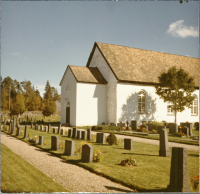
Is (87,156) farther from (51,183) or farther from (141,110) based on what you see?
(141,110)

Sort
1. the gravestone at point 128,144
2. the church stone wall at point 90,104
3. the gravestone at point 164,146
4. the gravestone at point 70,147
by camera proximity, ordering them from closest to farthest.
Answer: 1. the gravestone at point 70,147
2. the gravestone at point 164,146
3. the gravestone at point 128,144
4. the church stone wall at point 90,104

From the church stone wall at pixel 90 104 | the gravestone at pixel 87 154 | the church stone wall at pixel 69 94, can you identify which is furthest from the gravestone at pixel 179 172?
the church stone wall at pixel 69 94

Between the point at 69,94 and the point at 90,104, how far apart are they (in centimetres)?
318

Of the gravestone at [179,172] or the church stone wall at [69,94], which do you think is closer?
the gravestone at [179,172]

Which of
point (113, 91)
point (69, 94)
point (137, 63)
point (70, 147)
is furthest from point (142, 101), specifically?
point (70, 147)

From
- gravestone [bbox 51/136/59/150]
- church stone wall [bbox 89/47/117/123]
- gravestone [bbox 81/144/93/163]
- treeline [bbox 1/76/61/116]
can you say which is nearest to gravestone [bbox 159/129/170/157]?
gravestone [bbox 81/144/93/163]

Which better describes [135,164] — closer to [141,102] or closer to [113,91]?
[113,91]

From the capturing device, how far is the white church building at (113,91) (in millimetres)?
23938

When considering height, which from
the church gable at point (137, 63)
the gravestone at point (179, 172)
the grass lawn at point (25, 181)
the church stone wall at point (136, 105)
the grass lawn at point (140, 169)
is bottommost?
the grass lawn at point (140, 169)

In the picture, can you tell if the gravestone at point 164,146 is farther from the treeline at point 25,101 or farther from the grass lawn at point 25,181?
the treeline at point 25,101

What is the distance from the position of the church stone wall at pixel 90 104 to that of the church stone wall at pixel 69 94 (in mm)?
738

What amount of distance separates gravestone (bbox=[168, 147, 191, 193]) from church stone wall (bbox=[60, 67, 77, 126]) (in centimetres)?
1905

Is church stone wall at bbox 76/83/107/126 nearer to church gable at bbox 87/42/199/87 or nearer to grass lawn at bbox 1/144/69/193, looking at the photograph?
church gable at bbox 87/42/199/87

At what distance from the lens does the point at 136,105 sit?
82.3 feet
